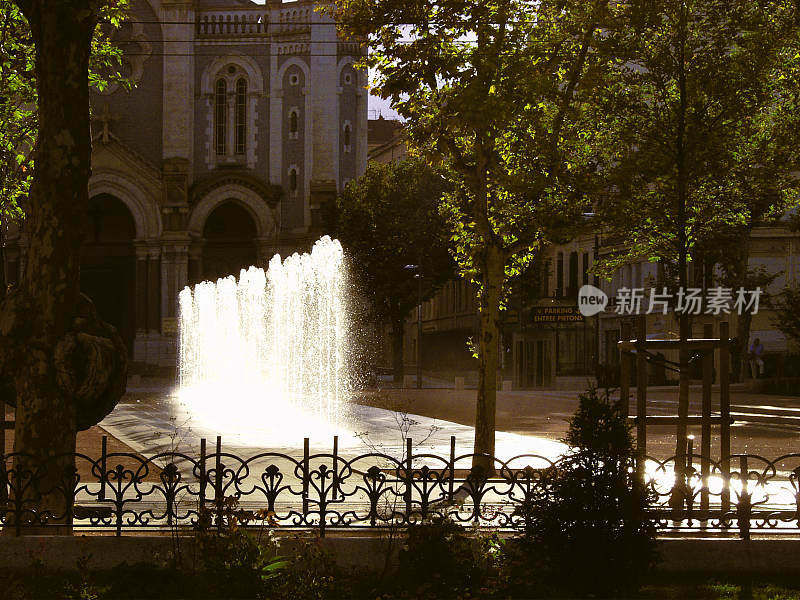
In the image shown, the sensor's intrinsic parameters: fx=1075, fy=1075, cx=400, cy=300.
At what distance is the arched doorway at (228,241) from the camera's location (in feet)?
206

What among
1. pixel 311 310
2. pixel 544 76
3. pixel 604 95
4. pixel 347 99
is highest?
pixel 347 99

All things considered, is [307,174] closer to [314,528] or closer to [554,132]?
[554,132]

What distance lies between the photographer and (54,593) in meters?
7.67

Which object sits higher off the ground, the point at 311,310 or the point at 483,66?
the point at 483,66

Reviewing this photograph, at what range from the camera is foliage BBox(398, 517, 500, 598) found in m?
7.73

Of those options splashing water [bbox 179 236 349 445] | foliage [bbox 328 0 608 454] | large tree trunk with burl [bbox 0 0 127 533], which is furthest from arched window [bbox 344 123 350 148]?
large tree trunk with burl [bbox 0 0 127 533]

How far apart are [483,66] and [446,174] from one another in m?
2.52

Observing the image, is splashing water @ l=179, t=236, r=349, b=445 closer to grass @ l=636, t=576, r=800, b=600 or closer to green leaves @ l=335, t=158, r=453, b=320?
green leaves @ l=335, t=158, r=453, b=320

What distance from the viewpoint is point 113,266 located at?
65125 mm

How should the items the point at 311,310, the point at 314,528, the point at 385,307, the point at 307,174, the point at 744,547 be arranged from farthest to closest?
the point at 307,174, the point at 385,307, the point at 311,310, the point at 314,528, the point at 744,547

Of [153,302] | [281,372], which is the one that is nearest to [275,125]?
[153,302]

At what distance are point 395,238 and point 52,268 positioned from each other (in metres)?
40.1

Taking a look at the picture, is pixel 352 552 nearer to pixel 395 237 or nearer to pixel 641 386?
pixel 641 386

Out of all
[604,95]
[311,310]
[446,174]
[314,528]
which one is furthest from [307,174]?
[314,528]
